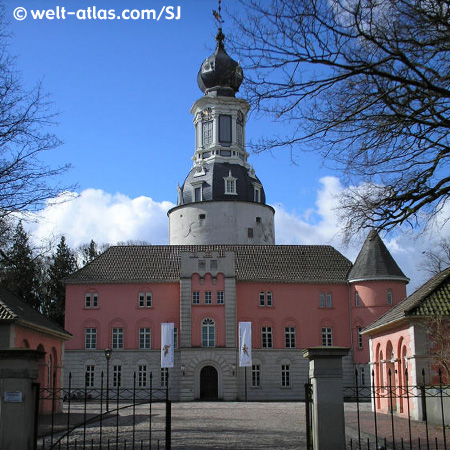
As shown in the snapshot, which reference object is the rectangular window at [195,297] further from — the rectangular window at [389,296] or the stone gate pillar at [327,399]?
the stone gate pillar at [327,399]

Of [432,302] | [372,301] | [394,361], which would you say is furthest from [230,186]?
[432,302]

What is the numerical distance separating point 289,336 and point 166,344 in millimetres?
9795

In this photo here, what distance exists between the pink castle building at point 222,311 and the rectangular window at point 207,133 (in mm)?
15887

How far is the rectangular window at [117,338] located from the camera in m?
50.1

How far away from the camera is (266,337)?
5053 centimetres

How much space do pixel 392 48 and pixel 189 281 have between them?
1524 inches

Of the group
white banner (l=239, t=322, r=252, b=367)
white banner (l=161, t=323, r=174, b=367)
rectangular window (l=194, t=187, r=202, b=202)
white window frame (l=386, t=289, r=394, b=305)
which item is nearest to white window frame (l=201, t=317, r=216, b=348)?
white banner (l=239, t=322, r=252, b=367)

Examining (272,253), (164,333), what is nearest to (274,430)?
(164,333)

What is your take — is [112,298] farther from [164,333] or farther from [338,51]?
[338,51]

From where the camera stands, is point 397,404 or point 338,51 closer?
point 338,51

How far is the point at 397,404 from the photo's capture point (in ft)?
92.4

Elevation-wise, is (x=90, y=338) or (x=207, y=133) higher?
(x=207, y=133)

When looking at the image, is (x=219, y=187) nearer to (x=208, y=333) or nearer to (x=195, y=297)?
(x=195, y=297)

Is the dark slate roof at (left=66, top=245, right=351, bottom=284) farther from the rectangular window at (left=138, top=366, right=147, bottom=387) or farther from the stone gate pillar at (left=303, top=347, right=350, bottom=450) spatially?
the stone gate pillar at (left=303, top=347, right=350, bottom=450)
